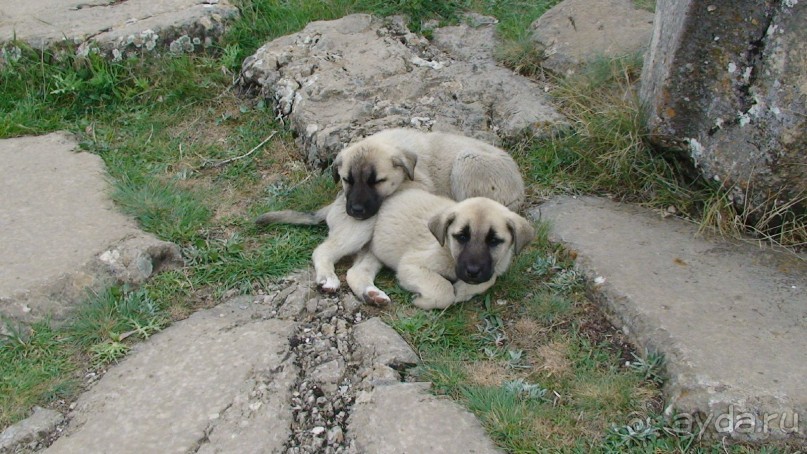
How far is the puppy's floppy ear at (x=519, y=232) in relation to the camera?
448cm

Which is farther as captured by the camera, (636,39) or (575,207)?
(636,39)

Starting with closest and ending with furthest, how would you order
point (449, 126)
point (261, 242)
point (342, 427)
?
point (342, 427) → point (261, 242) → point (449, 126)

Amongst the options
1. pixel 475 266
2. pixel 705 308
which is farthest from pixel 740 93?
pixel 475 266

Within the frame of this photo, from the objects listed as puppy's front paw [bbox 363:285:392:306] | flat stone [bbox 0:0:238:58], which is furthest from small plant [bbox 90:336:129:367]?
flat stone [bbox 0:0:238:58]

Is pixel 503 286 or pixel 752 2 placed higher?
pixel 752 2

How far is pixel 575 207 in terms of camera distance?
5504 mm

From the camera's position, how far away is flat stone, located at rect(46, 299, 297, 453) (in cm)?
363

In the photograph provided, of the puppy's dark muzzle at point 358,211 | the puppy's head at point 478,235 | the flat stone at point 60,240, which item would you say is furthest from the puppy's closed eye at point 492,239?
the flat stone at point 60,240

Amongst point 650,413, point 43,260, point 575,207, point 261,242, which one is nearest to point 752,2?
point 575,207

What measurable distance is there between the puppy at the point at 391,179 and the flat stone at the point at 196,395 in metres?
0.70

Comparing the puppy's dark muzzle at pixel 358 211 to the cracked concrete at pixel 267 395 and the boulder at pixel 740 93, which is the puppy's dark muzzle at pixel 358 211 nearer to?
the cracked concrete at pixel 267 395

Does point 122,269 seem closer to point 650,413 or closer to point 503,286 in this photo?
point 503,286

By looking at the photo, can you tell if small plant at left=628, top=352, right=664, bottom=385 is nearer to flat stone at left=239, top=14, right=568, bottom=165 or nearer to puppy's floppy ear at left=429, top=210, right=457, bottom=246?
puppy's floppy ear at left=429, top=210, right=457, bottom=246

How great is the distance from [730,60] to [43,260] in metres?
4.39
